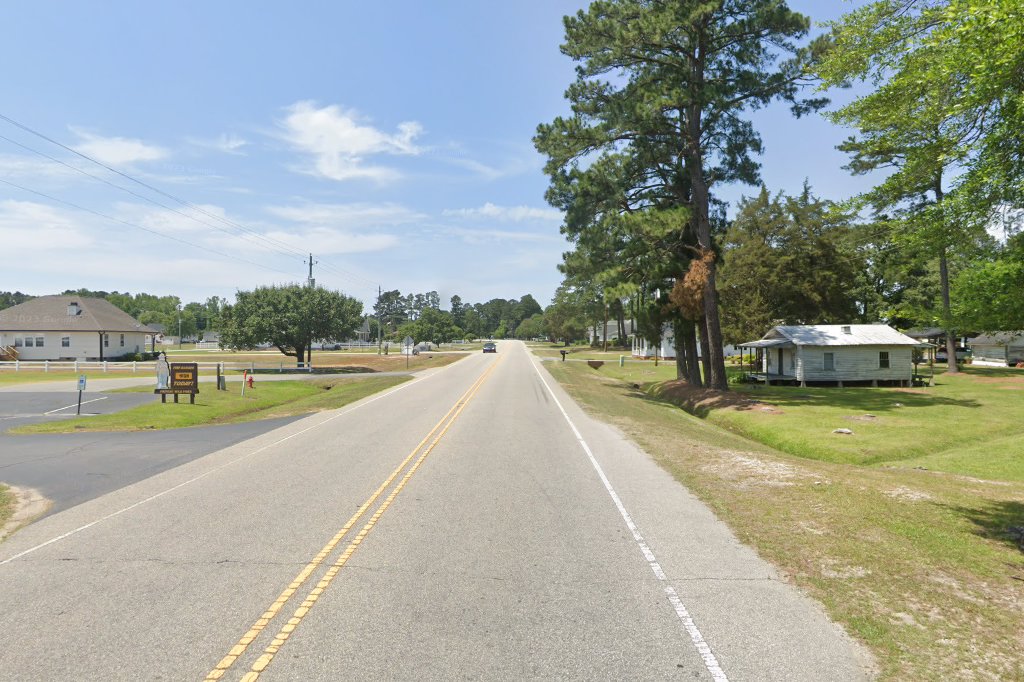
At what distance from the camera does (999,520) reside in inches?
379

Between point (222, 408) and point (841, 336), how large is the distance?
38587 mm

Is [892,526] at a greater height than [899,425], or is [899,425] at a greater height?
[892,526]

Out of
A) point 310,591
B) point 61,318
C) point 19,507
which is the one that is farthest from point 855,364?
point 61,318

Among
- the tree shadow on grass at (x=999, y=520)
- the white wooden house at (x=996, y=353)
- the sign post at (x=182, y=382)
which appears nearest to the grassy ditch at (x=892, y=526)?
the tree shadow on grass at (x=999, y=520)

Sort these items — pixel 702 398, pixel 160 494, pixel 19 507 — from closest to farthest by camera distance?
pixel 19 507 → pixel 160 494 → pixel 702 398

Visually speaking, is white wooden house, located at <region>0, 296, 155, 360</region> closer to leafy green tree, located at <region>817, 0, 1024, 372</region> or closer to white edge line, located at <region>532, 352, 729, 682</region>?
white edge line, located at <region>532, 352, 729, 682</region>

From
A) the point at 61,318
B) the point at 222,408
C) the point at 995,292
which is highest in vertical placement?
the point at 61,318

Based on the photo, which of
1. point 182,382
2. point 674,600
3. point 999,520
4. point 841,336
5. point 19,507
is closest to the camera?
point 674,600

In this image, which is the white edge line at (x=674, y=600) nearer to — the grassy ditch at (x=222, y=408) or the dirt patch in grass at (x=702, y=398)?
the grassy ditch at (x=222, y=408)

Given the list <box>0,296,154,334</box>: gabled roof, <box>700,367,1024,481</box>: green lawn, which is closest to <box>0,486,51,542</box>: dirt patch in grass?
<box>700,367,1024,481</box>: green lawn

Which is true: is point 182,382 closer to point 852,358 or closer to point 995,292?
point 995,292

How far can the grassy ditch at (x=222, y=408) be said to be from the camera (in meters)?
20.1

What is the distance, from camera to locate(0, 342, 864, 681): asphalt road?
4.89 metres

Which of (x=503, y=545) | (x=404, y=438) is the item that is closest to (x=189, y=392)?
(x=404, y=438)
